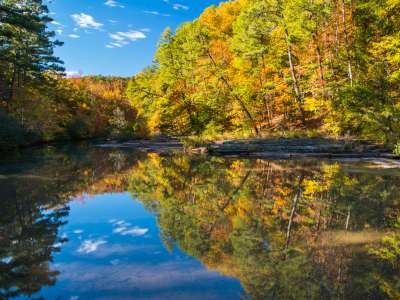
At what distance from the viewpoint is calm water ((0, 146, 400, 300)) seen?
507 cm

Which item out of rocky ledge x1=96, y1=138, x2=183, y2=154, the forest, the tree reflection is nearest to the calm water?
the tree reflection

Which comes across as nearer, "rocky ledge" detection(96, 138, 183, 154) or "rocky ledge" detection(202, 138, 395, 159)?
"rocky ledge" detection(202, 138, 395, 159)

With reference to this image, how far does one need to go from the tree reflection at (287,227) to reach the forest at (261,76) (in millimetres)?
11201

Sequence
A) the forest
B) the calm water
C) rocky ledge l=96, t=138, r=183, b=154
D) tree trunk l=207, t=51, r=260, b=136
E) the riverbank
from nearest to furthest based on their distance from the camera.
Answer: the calm water → the riverbank → the forest → tree trunk l=207, t=51, r=260, b=136 → rocky ledge l=96, t=138, r=183, b=154

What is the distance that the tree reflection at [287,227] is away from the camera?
512cm

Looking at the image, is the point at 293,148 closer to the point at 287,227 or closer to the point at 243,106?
the point at 243,106

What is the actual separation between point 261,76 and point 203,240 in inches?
1120

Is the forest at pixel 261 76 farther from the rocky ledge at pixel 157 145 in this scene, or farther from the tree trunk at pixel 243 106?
the rocky ledge at pixel 157 145

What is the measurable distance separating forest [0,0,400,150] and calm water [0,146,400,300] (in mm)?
11815

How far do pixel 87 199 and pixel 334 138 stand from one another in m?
19.2

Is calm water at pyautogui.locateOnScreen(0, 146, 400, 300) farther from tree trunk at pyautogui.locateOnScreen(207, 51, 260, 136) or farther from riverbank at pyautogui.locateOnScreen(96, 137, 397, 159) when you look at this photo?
tree trunk at pyautogui.locateOnScreen(207, 51, 260, 136)

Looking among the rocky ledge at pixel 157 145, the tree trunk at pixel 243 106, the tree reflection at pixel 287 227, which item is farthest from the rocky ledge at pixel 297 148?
the tree reflection at pixel 287 227

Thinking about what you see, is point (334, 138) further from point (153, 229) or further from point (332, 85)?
point (153, 229)

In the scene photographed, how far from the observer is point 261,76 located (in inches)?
1318
